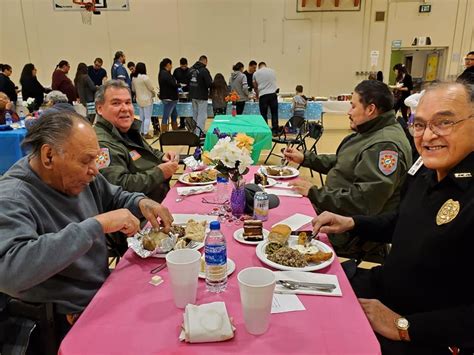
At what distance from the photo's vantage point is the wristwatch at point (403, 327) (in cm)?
125

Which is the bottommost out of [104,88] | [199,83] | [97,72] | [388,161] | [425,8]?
[388,161]

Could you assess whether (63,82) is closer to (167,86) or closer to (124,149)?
(167,86)

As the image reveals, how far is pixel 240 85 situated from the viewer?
28.0ft

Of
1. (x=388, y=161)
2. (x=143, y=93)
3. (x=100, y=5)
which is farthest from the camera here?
(x=100, y=5)

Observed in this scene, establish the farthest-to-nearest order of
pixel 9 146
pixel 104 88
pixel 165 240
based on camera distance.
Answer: pixel 9 146
pixel 104 88
pixel 165 240

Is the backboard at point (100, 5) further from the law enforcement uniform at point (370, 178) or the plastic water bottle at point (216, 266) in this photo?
the plastic water bottle at point (216, 266)

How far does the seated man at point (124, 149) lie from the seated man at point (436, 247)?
153 cm

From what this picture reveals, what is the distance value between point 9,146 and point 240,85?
501 centimetres

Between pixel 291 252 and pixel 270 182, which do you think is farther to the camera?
pixel 270 182

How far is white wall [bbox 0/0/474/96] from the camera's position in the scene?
11.0m

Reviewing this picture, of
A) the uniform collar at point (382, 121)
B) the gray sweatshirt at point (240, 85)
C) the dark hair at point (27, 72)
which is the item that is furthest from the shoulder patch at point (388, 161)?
the dark hair at point (27, 72)

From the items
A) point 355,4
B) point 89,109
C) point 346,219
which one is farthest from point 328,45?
point 346,219

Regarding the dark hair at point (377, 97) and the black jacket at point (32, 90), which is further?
the black jacket at point (32, 90)

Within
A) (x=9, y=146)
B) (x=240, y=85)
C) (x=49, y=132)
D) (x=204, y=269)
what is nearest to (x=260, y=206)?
(x=204, y=269)
